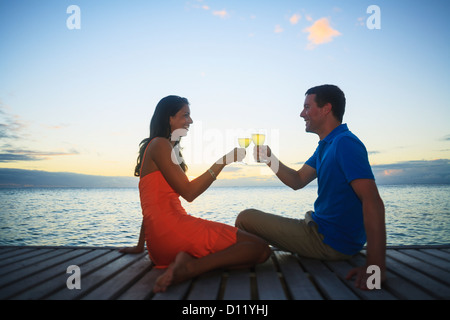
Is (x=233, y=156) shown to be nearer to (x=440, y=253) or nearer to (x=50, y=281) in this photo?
(x=50, y=281)

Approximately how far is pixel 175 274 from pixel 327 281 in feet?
4.39

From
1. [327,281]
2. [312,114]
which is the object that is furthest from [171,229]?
[312,114]

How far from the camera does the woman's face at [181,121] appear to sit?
325 centimetres

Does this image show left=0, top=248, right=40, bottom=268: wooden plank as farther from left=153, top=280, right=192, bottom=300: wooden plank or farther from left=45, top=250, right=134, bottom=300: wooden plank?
left=153, top=280, right=192, bottom=300: wooden plank

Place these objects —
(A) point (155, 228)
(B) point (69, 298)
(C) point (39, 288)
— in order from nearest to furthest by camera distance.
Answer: (B) point (69, 298) → (C) point (39, 288) → (A) point (155, 228)

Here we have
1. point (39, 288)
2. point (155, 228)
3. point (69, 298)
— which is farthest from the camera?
point (155, 228)

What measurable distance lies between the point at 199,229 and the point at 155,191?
2.04 ft

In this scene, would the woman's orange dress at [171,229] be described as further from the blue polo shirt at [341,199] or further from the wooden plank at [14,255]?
the wooden plank at [14,255]

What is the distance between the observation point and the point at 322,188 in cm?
298

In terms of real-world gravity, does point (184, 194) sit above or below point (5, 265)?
above

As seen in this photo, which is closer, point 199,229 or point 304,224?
point 199,229

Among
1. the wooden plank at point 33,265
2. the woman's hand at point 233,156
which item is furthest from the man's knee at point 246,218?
the wooden plank at point 33,265
